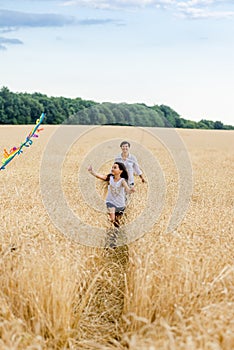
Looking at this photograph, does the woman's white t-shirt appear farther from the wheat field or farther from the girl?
the wheat field

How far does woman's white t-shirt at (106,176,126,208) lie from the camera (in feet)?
28.0

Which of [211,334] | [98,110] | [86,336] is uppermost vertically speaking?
[98,110]

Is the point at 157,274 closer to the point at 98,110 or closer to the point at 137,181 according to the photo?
the point at 98,110

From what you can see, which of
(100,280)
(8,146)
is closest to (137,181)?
(100,280)

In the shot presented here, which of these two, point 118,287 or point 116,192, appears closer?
point 118,287

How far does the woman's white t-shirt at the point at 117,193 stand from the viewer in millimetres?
8531

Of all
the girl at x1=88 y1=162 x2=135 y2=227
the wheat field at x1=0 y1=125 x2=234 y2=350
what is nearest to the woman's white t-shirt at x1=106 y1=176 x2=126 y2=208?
the girl at x1=88 y1=162 x2=135 y2=227

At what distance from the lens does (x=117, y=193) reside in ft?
28.2

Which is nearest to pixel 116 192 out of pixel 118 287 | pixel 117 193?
pixel 117 193

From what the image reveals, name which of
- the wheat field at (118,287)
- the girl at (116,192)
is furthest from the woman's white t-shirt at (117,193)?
the wheat field at (118,287)

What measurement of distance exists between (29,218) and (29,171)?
24.8 feet

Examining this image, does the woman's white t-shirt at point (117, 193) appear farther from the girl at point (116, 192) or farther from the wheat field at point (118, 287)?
the wheat field at point (118, 287)

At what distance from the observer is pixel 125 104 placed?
1020cm

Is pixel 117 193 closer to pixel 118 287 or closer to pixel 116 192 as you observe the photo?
pixel 116 192
